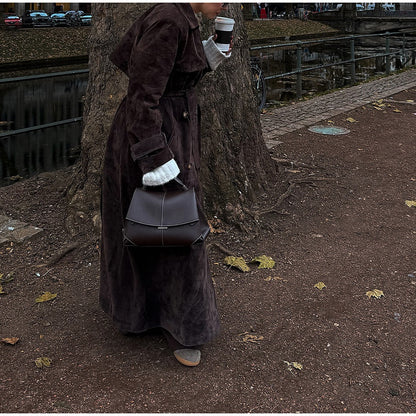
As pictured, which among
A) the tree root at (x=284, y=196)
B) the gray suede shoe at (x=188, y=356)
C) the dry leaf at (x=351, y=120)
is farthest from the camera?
the dry leaf at (x=351, y=120)

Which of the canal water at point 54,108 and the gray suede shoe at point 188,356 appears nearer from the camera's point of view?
the gray suede shoe at point 188,356

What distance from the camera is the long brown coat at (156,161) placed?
263 cm

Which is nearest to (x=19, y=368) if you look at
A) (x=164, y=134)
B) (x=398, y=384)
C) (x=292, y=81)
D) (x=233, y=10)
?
(x=164, y=134)

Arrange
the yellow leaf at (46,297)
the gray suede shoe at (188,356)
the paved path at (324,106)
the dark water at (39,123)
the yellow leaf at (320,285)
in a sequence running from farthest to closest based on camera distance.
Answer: the paved path at (324,106)
the dark water at (39,123)
the yellow leaf at (320,285)
the yellow leaf at (46,297)
the gray suede shoe at (188,356)

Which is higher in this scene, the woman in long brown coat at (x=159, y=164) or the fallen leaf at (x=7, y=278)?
the woman in long brown coat at (x=159, y=164)

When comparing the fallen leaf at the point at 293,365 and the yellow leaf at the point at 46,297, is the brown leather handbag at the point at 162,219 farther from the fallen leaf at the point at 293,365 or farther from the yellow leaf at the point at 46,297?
the yellow leaf at the point at 46,297

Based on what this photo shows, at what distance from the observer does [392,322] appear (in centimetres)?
354

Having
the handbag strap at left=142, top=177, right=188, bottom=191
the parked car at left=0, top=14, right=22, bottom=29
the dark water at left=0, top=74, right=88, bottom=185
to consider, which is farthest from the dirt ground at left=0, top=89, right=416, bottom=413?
the parked car at left=0, top=14, right=22, bottom=29

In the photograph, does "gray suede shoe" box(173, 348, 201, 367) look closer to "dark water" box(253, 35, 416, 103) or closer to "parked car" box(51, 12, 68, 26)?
"dark water" box(253, 35, 416, 103)

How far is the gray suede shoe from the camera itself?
10.0 feet

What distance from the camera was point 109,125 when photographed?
476 cm

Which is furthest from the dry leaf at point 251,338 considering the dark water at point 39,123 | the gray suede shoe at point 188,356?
the dark water at point 39,123

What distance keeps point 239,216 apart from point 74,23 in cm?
2896

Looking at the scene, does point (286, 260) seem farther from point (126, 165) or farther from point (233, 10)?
point (233, 10)
